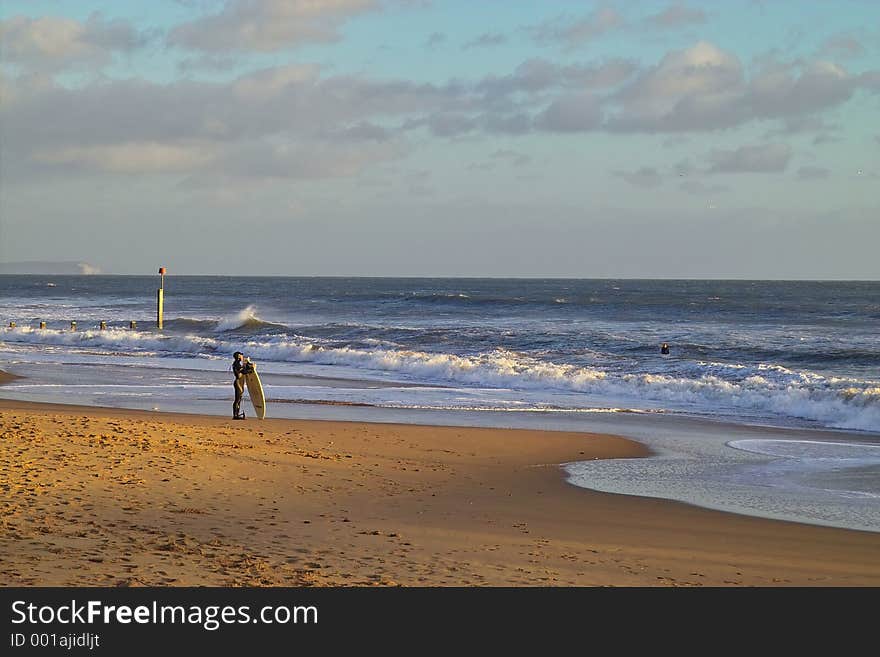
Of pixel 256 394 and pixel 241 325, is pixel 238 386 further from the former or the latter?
pixel 241 325

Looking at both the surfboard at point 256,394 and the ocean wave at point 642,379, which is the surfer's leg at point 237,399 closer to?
the surfboard at point 256,394

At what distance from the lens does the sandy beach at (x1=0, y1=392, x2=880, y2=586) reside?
24.9ft

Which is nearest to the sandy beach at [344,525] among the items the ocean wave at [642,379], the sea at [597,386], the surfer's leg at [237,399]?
the sea at [597,386]

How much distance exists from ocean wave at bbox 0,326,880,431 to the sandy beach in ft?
30.0

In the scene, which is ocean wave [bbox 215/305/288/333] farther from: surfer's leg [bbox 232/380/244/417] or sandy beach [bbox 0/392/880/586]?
sandy beach [bbox 0/392/880/586]

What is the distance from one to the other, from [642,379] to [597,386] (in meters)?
1.19

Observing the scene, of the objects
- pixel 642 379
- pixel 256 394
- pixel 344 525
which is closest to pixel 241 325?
pixel 642 379

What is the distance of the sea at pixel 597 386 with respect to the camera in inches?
529

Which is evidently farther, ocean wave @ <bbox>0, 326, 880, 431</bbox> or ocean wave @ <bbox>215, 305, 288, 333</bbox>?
ocean wave @ <bbox>215, 305, 288, 333</bbox>

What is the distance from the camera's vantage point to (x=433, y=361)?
3136 centimetres

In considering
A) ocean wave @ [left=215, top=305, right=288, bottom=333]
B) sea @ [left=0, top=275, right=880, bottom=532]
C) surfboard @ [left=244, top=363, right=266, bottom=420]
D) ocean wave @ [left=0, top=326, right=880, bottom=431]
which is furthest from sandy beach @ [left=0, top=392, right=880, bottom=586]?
ocean wave @ [left=215, top=305, right=288, bottom=333]

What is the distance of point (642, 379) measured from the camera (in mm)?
26328
